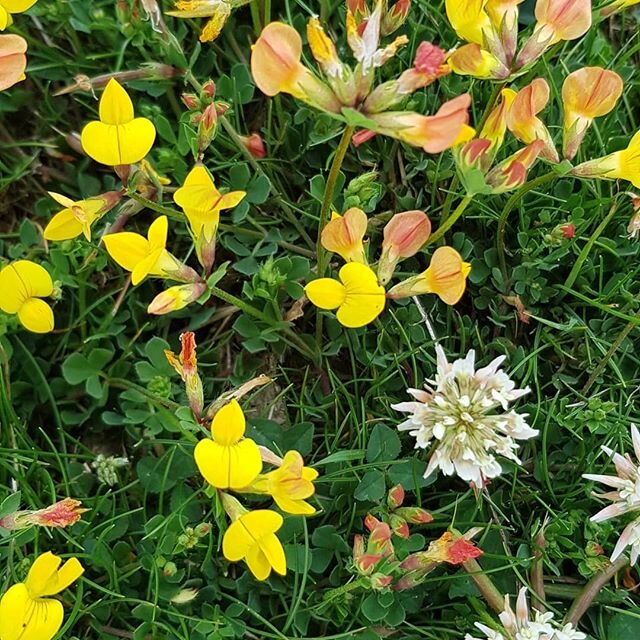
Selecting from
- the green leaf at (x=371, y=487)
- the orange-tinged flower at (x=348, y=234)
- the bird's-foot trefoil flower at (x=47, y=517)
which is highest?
the orange-tinged flower at (x=348, y=234)

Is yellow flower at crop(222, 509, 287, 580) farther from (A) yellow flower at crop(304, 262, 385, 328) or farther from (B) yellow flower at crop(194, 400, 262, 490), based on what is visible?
(A) yellow flower at crop(304, 262, 385, 328)

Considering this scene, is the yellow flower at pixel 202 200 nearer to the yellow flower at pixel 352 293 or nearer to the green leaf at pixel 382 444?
the yellow flower at pixel 352 293

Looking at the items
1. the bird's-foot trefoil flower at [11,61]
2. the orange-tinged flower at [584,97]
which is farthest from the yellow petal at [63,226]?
the orange-tinged flower at [584,97]

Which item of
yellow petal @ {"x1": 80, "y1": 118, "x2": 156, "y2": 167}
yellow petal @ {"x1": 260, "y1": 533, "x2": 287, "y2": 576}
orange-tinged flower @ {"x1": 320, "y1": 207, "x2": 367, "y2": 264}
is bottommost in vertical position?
yellow petal @ {"x1": 260, "y1": 533, "x2": 287, "y2": 576}

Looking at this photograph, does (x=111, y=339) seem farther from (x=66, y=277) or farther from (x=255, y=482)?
(x=255, y=482)

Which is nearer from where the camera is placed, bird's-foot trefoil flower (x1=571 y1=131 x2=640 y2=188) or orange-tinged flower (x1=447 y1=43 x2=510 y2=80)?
orange-tinged flower (x1=447 y1=43 x2=510 y2=80)

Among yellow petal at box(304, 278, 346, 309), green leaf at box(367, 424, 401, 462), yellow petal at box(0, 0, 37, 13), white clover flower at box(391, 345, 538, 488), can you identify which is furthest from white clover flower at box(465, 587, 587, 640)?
yellow petal at box(0, 0, 37, 13)
